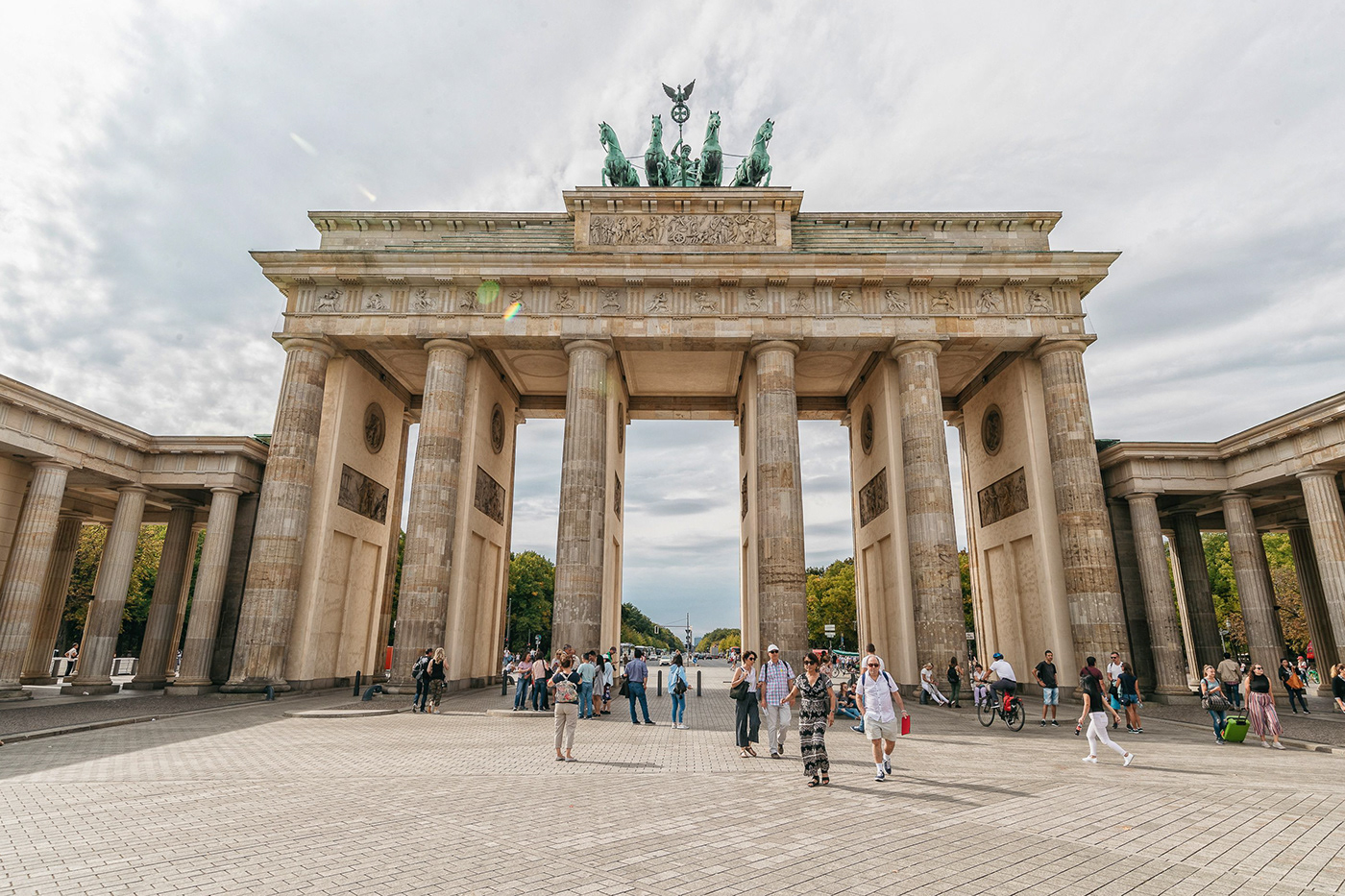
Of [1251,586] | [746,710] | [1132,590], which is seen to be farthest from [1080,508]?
[746,710]

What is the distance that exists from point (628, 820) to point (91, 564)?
5264 cm

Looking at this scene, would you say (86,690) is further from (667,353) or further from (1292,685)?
(1292,685)

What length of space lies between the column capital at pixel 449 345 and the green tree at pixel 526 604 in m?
45.9

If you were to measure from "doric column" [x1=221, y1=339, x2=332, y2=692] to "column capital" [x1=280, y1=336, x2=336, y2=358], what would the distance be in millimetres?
32

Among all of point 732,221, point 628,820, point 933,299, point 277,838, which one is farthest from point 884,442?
point 277,838

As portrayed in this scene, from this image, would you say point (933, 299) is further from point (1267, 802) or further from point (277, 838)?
Result: point (277, 838)

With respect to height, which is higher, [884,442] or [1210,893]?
[884,442]

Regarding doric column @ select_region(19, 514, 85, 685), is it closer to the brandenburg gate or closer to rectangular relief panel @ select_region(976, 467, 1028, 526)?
the brandenburg gate

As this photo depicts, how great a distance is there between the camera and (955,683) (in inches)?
827

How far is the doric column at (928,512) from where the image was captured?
2278 cm

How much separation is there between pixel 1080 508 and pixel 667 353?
17.1m

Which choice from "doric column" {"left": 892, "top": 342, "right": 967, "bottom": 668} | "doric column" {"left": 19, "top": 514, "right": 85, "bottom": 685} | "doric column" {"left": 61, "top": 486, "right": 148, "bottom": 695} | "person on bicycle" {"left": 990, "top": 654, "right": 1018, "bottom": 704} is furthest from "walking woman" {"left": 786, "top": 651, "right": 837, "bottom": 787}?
"doric column" {"left": 19, "top": 514, "right": 85, "bottom": 685}

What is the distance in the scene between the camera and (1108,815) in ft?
24.6

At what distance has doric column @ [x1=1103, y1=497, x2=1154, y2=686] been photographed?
24.0 meters
